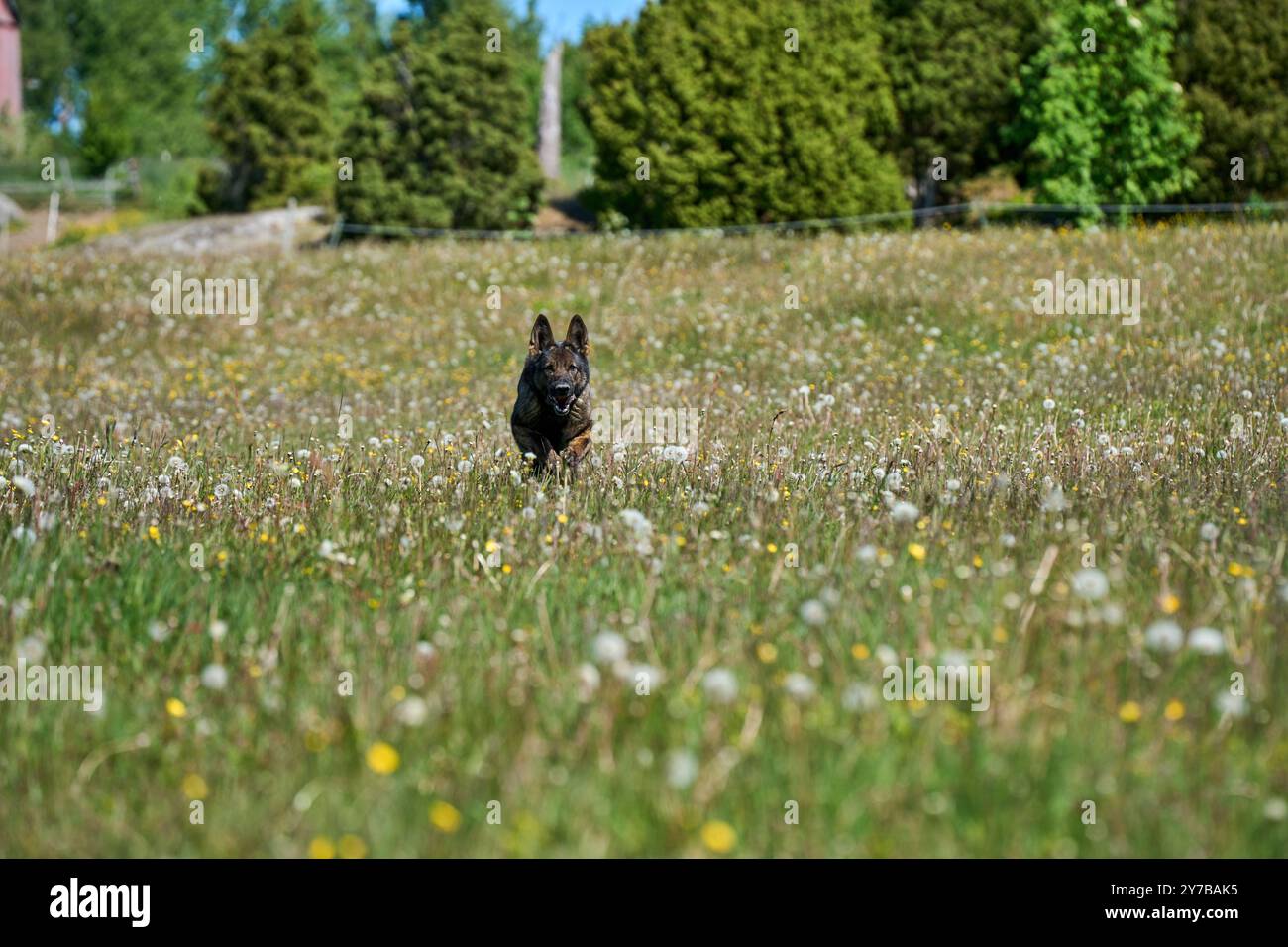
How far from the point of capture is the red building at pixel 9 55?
66625 mm

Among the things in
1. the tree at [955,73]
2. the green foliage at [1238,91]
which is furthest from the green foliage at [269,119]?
the green foliage at [1238,91]

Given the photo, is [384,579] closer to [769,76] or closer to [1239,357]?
[1239,357]

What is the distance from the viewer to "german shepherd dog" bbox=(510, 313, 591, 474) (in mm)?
8562

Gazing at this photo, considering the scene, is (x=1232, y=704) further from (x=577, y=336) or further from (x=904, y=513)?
(x=577, y=336)

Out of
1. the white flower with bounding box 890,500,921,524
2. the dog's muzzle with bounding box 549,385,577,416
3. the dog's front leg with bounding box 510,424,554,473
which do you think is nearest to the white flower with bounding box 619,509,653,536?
the white flower with bounding box 890,500,921,524

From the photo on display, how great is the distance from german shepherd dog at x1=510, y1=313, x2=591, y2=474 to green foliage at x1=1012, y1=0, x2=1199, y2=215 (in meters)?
22.3

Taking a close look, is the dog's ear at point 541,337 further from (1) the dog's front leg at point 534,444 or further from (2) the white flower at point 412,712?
(2) the white flower at point 412,712

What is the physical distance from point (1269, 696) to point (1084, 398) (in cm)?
816

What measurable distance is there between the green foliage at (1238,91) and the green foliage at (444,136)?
16587mm

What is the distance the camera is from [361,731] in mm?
3711

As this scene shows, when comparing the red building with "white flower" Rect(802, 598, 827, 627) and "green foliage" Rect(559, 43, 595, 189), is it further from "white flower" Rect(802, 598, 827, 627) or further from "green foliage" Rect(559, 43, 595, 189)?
"white flower" Rect(802, 598, 827, 627)

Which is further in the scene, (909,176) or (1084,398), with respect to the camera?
(909,176)

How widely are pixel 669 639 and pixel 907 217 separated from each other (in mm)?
26880
